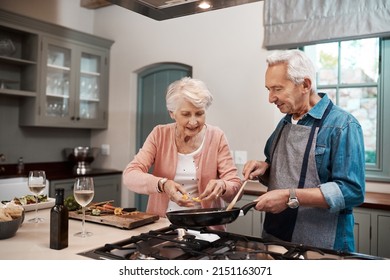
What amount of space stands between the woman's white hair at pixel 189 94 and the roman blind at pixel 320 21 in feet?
2.30

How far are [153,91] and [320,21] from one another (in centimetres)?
82

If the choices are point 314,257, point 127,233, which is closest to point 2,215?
point 127,233

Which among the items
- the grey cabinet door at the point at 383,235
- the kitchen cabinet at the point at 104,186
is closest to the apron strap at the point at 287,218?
the grey cabinet door at the point at 383,235

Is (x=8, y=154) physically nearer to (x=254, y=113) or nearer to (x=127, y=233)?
(x=127, y=233)

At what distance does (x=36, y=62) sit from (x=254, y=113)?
4.77ft

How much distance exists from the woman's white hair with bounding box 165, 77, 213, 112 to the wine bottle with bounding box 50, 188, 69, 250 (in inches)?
20.1

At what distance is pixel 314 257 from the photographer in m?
0.72

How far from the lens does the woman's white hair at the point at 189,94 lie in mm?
1111

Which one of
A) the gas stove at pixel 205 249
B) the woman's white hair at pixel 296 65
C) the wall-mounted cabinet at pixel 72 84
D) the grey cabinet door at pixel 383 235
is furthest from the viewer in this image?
the wall-mounted cabinet at pixel 72 84

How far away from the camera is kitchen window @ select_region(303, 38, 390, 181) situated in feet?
5.19

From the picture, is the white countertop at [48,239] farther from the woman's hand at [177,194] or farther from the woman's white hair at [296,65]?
the woman's white hair at [296,65]

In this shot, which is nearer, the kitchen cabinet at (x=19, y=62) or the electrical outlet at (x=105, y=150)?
the electrical outlet at (x=105, y=150)

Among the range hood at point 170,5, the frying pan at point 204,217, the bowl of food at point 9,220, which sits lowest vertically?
the bowl of food at point 9,220

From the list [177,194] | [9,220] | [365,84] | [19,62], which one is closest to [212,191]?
[177,194]
